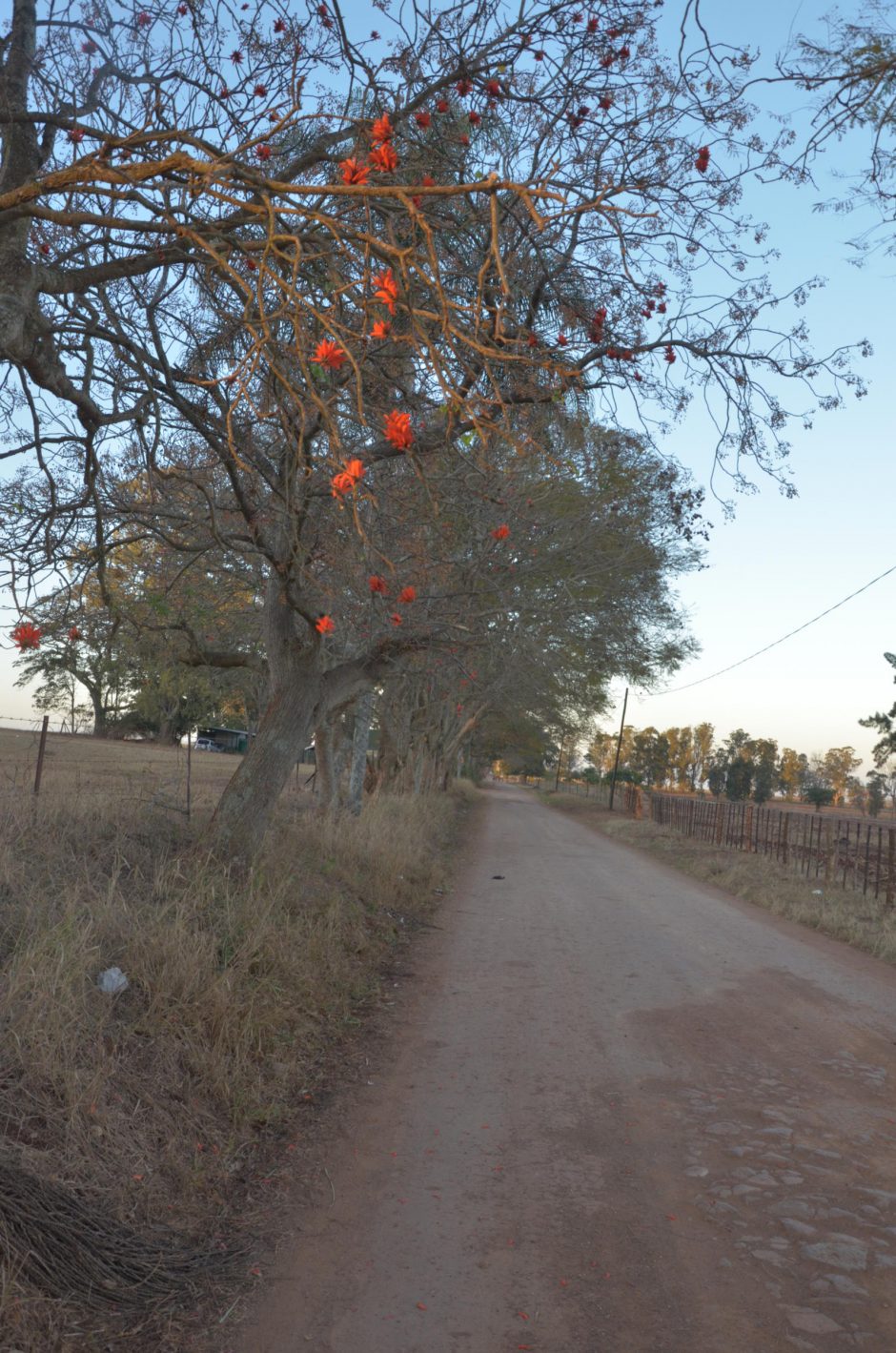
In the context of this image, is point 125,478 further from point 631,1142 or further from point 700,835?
point 700,835

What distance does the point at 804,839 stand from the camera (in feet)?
61.8

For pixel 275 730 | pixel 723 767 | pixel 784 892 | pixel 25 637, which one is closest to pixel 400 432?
pixel 25 637

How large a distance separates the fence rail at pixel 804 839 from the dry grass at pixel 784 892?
30 centimetres

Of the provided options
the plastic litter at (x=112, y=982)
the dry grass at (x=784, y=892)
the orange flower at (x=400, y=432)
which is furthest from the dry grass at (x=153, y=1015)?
the dry grass at (x=784, y=892)

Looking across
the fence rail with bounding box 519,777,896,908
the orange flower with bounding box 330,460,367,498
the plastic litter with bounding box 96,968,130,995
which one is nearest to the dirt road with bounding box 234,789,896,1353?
the plastic litter with bounding box 96,968,130,995

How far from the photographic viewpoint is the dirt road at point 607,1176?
3238mm

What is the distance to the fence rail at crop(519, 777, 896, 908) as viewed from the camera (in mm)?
15742

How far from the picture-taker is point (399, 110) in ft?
19.1

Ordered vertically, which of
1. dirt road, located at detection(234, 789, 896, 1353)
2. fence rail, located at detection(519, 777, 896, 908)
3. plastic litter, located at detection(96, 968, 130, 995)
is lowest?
dirt road, located at detection(234, 789, 896, 1353)

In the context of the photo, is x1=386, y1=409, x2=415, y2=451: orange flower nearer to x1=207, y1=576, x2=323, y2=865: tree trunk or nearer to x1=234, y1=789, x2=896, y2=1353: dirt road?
x1=234, y1=789, x2=896, y2=1353: dirt road

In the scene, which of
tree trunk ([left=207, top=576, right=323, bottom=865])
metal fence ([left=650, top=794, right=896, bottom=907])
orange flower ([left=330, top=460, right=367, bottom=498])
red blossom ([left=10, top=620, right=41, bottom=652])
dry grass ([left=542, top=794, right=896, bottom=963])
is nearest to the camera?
orange flower ([left=330, top=460, right=367, bottom=498])

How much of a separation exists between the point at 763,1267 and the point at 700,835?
80.6 ft

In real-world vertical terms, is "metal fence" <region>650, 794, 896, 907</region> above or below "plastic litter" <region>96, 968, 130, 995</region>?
above

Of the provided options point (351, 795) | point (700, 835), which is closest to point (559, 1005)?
point (351, 795)
